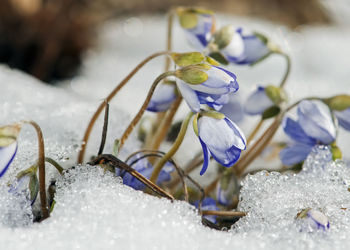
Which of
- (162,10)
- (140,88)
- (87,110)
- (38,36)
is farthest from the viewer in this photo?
(162,10)

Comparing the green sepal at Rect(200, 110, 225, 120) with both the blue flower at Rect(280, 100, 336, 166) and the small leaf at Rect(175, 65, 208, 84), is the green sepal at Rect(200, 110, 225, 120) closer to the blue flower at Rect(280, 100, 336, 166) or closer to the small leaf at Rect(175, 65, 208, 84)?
the small leaf at Rect(175, 65, 208, 84)

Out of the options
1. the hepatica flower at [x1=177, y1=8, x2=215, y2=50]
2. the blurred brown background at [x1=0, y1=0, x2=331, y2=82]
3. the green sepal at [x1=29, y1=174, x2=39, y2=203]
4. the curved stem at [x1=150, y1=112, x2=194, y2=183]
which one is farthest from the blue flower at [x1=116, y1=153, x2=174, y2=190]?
the blurred brown background at [x1=0, y1=0, x2=331, y2=82]

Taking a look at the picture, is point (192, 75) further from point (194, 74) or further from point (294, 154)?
point (294, 154)

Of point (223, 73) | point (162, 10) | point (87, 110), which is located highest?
point (223, 73)

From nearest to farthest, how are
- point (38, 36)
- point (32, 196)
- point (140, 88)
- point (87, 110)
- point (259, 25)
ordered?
point (32, 196) → point (87, 110) → point (140, 88) → point (38, 36) → point (259, 25)

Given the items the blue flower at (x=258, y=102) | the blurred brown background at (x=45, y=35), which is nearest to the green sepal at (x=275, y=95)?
the blue flower at (x=258, y=102)

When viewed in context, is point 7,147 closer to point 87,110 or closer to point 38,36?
point 87,110

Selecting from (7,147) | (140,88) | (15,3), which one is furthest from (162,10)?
(7,147)
